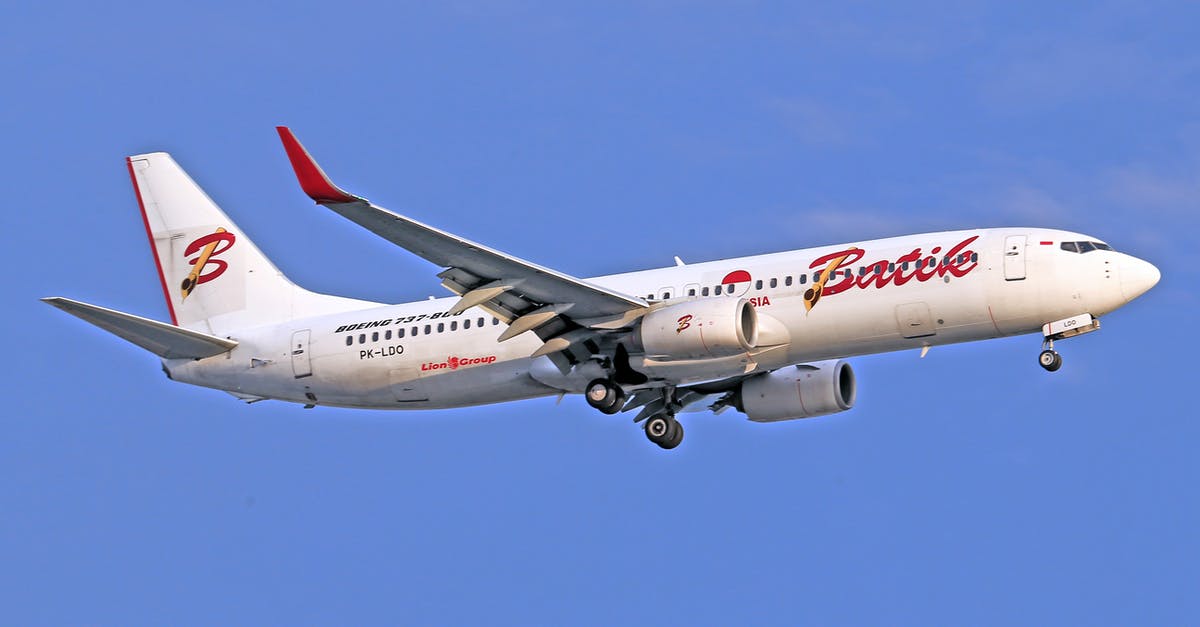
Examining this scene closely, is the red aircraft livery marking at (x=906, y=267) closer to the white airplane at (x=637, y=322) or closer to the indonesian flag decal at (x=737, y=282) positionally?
the white airplane at (x=637, y=322)

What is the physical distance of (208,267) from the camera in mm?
49844

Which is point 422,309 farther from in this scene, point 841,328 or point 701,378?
point 841,328

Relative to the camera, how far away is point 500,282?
40844 millimetres

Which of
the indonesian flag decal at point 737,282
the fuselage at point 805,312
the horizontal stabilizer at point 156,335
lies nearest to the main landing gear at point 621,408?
the fuselage at point 805,312

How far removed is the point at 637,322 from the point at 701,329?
222 cm

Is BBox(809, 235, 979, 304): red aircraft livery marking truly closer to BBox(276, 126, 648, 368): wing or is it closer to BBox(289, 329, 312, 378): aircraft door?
BBox(276, 126, 648, 368): wing

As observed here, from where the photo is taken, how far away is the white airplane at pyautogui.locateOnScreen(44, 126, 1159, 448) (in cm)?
4044

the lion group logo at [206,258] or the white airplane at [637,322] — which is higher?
the lion group logo at [206,258]

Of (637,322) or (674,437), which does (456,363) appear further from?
(674,437)

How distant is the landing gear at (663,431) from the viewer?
152 ft

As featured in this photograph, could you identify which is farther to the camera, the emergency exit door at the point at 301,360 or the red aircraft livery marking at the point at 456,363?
the emergency exit door at the point at 301,360

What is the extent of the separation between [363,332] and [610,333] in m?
7.24

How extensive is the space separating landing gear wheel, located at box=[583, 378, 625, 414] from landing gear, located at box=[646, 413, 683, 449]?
2.97 m

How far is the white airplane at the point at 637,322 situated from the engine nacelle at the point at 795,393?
0.05 metres
